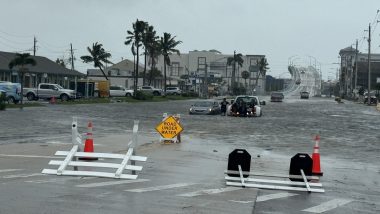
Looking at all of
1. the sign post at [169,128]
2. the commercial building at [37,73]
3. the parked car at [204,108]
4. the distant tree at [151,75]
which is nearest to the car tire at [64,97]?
the commercial building at [37,73]

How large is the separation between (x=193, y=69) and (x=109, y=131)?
16667 centimetres

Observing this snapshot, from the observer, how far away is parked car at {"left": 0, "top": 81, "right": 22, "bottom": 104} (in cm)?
5003

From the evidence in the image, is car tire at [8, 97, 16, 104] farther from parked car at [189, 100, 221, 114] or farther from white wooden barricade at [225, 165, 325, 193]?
white wooden barricade at [225, 165, 325, 193]

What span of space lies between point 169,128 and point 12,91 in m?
32.7

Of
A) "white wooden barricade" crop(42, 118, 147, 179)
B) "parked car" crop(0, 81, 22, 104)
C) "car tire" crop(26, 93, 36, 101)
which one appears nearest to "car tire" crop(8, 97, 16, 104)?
"parked car" crop(0, 81, 22, 104)

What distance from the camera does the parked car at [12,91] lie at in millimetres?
50031

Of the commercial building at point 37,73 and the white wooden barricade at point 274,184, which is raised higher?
the commercial building at point 37,73

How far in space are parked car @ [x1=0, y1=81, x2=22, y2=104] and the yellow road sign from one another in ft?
105

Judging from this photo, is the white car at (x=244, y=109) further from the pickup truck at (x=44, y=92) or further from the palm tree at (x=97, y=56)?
the palm tree at (x=97, y=56)

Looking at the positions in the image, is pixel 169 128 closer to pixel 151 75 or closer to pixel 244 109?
pixel 244 109

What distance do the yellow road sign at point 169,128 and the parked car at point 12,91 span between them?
32.0 meters

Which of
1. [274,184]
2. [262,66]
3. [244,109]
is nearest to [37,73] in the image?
[244,109]

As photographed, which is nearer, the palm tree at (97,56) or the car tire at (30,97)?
the car tire at (30,97)

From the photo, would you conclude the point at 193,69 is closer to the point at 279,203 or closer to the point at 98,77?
the point at 98,77
